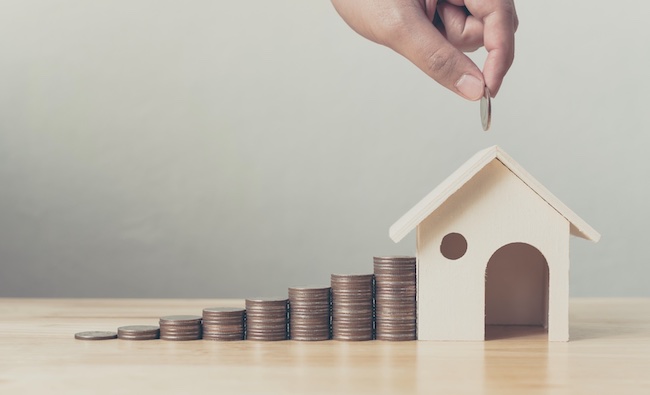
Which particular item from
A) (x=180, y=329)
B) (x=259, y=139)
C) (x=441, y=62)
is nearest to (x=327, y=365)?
(x=180, y=329)

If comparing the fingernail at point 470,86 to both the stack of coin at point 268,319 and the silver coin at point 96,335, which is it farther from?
the silver coin at point 96,335

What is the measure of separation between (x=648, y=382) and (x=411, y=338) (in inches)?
18.2

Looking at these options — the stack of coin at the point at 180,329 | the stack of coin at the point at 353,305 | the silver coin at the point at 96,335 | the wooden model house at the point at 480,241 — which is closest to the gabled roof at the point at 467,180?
the wooden model house at the point at 480,241

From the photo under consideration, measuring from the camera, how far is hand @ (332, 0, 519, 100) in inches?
64.2

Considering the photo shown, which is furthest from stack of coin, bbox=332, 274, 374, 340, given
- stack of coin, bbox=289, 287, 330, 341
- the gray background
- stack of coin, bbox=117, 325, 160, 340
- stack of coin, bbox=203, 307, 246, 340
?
the gray background

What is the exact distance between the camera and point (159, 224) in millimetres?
3090

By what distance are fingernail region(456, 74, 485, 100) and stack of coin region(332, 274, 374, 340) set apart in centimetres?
38

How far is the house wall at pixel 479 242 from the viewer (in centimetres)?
157

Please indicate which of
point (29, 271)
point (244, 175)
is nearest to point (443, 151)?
point (244, 175)

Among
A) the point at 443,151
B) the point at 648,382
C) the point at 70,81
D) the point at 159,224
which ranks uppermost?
the point at 70,81

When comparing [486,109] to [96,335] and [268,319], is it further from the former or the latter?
[96,335]

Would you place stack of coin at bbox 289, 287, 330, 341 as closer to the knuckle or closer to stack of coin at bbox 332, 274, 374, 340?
stack of coin at bbox 332, 274, 374, 340

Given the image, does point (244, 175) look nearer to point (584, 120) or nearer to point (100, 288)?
point (100, 288)

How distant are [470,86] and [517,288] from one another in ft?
1.49
